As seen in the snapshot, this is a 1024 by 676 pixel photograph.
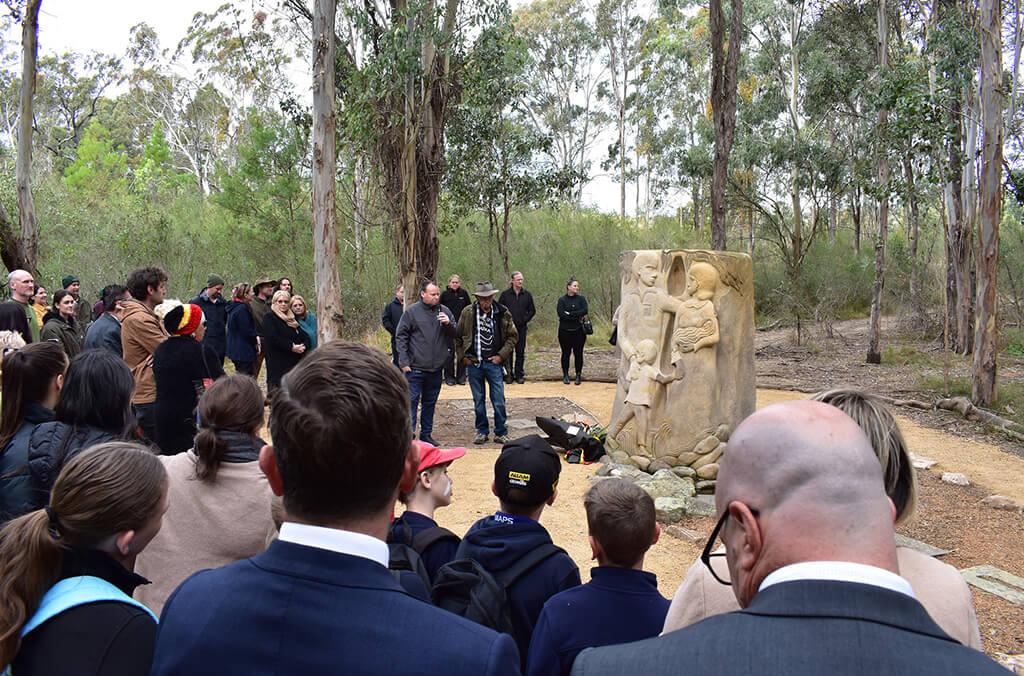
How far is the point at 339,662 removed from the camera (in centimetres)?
107

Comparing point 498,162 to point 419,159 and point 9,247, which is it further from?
point 9,247

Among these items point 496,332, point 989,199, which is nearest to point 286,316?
point 496,332

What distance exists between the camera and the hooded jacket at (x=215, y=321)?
8781 mm

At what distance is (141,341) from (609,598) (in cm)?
391

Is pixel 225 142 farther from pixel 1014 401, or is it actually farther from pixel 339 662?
pixel 339 662

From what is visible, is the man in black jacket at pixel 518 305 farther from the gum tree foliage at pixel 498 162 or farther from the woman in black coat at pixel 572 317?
the gum tree foliage at pixel 498 162

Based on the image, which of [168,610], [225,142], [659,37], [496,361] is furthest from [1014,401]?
[225,142]

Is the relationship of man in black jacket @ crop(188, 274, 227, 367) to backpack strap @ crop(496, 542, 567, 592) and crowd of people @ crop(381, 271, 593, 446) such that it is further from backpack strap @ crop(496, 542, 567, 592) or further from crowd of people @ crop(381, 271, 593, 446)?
backpack strap @ crop(496, 542, 567, 592)

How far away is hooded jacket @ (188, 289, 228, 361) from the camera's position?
8.78 meters

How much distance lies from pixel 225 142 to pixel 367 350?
112 ft

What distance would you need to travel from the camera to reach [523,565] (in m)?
2.35

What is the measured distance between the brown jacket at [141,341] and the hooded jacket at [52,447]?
2.20m

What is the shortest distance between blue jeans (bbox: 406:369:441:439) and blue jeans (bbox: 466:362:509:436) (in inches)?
23.6

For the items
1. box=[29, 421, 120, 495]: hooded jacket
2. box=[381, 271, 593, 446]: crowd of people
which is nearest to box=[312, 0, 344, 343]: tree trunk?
box=[381, 271, 593, 446]: crowd of people
